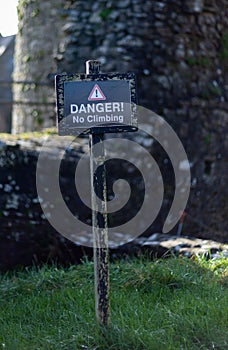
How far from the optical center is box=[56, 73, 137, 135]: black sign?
301cm

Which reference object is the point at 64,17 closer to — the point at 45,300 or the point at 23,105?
the point at 23,105

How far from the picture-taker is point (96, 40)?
5.58 m

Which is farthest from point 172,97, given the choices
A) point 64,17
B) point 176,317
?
point 176,317

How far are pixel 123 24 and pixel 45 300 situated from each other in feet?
9.68

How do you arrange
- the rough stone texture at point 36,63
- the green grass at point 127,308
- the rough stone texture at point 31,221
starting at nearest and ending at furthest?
the green grass at point 127,308
the rough stone texture at point 31,221
the rough stone texture at point 36,63

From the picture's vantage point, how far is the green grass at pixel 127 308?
2.85 meters

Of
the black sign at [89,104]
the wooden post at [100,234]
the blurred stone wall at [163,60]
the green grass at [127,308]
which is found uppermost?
the blurred stone wall at [163,60]

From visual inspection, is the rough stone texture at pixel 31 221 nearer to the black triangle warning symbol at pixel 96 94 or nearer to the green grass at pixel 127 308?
the green grass at pixel 127 308

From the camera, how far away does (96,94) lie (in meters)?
3.01

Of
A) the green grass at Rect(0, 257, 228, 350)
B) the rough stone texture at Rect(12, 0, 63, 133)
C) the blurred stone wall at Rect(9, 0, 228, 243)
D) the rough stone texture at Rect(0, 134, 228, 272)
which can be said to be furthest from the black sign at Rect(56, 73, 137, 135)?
the rough stone texture at Rect(12, 0, 63, 133)

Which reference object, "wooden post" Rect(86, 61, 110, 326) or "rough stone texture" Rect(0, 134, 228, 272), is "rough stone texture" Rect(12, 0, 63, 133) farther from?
"wooden post" Rect(86, 61, 110, 326)

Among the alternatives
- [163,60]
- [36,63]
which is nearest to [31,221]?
[36,63]

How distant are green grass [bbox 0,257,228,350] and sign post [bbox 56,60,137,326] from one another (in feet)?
0.71

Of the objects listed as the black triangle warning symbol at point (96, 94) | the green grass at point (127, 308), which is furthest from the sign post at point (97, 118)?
the green grass at point (127, 308)
